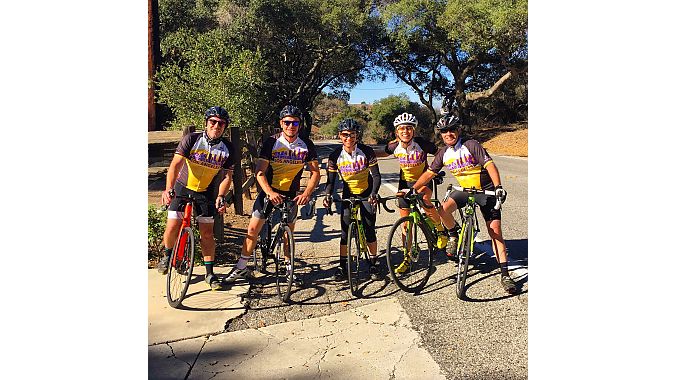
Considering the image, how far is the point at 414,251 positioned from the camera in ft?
15.9

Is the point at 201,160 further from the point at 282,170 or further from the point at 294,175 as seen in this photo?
the point at 294,175

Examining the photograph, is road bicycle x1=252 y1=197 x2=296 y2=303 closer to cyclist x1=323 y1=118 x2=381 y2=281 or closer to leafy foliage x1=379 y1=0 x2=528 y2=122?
cyclist x1=323 y1=118 x2=381 y2=281

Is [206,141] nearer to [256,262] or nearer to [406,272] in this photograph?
[256,262]

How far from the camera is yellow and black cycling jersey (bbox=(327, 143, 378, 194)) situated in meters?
4.59

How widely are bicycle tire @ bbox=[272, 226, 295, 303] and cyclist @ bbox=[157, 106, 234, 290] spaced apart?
0.56 meters

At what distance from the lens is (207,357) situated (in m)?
3.28

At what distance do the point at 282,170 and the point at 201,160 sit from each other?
71cm

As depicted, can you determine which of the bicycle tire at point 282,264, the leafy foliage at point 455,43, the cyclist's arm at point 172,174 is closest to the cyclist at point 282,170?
the bicycle tire at point 282,264

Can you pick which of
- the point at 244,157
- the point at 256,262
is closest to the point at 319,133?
the point at 244,157

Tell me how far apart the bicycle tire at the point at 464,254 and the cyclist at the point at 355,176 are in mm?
822

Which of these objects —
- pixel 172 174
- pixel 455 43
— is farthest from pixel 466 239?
pixel 455 43

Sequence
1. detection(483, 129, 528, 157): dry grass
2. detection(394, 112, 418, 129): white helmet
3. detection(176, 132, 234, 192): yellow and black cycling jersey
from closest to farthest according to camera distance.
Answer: detection(176, 132, 234, 192): yellow and black cycling jersey → detection(394, 112, 418, 129): white helmet → detection(483, 129, 528, 157): dry grass

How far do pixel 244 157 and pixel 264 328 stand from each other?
6.50 metres

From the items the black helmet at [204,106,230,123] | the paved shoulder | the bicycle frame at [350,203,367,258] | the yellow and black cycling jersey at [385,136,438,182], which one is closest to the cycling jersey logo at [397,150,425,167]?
the yellow and black cycling jersey at [385,136,438,182]
